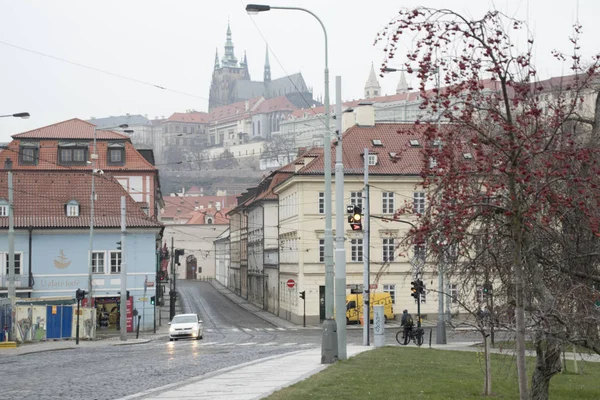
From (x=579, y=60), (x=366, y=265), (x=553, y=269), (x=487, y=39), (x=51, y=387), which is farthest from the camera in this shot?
(x=366, y=265)

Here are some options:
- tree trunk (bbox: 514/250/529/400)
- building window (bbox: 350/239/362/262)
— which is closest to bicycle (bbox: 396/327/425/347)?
building window (bbox: 350/239/362/262)

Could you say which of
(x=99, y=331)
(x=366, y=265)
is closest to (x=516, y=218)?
(x=366, y=265)

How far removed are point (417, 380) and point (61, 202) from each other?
41023 millimetres

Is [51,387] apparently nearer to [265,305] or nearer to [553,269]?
[553,269]

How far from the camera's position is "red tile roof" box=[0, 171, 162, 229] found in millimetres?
55562

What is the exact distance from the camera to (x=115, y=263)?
5641 centimetres

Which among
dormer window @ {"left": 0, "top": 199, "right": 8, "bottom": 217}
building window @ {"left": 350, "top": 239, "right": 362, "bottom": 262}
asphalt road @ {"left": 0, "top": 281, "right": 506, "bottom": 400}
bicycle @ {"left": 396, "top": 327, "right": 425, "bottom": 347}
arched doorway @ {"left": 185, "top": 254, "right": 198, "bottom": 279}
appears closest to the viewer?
asphalt road @ {"left": 0, "top": 281, "right": 506, "bottom": 400}

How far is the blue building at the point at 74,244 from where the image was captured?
5491 centimetres

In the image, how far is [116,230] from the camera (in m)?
56.3

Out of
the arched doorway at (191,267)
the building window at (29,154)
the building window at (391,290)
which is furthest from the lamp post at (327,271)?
the arched doorway at (191,267)

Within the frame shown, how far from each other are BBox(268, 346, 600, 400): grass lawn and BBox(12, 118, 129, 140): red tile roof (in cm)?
5357

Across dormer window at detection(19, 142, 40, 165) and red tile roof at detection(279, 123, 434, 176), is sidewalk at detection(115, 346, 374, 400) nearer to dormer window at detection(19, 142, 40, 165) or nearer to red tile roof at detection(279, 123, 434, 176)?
red tile roof at detection(279, 123, 434, 176)

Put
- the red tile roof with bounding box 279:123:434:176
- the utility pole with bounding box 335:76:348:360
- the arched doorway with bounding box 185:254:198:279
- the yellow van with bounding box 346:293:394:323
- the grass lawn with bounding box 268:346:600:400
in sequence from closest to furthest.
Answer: the grass lawn with bounding box 268:346:600:400 → the utility pole with bounding box 335:76:348:360 → the yellow van with bounding box 346:293:394:323 → the red tile roof with bounding box 279:123:434:176 → the arched doorway with bounding box 185:254:198:279

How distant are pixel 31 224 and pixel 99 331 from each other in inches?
298
